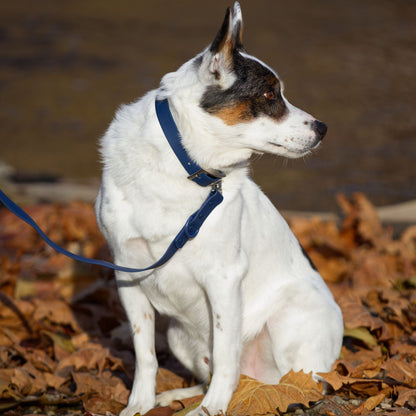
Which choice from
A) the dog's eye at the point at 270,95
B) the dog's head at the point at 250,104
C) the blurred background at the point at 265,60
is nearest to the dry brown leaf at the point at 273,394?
the dog's head at the point at 250,104

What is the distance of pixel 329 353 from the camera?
3.83 meters

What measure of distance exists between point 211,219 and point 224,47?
934 millimetres

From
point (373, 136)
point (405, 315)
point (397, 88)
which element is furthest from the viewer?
point (397, 88)

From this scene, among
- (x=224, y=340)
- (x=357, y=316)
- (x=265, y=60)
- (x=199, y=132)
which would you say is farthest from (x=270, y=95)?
(x=265, y=60)

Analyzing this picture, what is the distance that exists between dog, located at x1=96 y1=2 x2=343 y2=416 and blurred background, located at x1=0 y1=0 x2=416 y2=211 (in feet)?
15.9

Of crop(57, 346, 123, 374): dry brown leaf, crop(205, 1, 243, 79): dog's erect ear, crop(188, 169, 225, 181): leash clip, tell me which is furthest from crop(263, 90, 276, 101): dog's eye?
crop(57, 346, 123, 374): dry brown leaf

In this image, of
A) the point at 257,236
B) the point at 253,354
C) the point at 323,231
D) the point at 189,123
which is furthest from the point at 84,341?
the point at 323,231

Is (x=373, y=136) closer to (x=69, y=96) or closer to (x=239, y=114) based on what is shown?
(x=69, y=96)

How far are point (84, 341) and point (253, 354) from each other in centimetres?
129

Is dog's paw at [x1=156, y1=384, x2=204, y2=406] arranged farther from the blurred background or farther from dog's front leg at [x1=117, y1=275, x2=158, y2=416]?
the blurred background

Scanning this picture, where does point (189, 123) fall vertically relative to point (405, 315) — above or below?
above

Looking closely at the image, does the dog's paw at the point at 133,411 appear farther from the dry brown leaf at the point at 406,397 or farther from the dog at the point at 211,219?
the dry brown leaf at the point at 406,397

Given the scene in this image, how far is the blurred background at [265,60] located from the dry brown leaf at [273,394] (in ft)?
16.7

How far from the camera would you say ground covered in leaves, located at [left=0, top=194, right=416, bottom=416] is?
141 inches
